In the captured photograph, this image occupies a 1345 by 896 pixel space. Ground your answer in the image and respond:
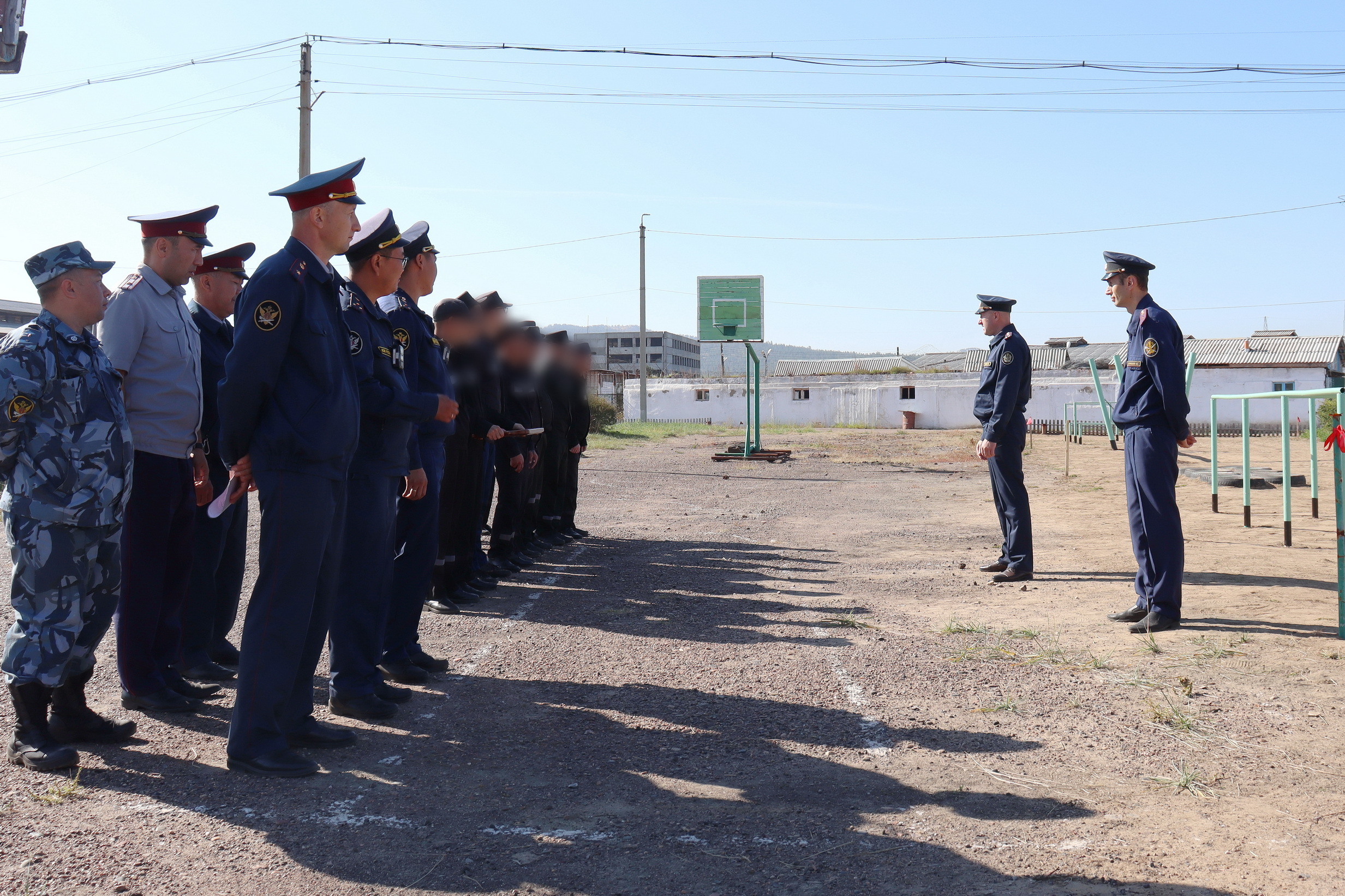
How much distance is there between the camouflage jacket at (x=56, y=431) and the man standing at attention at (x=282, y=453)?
0.52m

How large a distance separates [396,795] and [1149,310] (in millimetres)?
4809

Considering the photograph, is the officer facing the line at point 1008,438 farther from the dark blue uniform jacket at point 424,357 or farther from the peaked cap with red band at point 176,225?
the peaked cap with red band at point 176,225


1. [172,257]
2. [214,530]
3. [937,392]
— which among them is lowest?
[214,530]

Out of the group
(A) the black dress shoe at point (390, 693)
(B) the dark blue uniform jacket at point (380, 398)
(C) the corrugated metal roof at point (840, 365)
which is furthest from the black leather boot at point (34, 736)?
(C) the corrugated metal roof at point (840, 365)

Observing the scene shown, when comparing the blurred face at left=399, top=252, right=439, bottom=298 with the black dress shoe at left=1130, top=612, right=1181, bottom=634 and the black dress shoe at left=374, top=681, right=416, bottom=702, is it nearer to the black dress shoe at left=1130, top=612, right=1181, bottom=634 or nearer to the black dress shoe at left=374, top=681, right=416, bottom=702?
the black dress shoe at left=374, top=681, right=416, bottom=702

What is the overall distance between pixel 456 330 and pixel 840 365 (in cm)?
6991

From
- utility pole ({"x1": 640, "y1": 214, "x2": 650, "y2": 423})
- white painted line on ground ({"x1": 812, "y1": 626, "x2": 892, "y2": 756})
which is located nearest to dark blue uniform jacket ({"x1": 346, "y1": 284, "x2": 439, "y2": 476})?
white painted line on ground ({"x1": 812, "y1": 626, "x2": 892, "y2": 756})

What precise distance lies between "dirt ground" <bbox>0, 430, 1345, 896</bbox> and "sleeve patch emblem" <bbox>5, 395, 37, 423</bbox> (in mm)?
1196

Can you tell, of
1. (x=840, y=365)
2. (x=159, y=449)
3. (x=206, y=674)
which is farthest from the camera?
(x=840, y=365)

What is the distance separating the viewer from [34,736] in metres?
3.42

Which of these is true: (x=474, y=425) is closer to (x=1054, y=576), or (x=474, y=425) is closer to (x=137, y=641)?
(x=137, y=641)

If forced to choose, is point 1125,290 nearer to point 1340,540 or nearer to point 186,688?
point 1340,540

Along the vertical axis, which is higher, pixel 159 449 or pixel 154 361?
pixel 154 361

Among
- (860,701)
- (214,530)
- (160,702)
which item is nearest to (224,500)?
(160,702)
